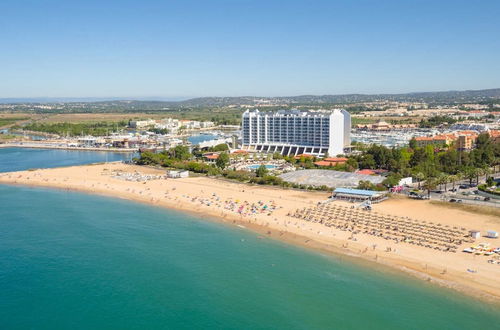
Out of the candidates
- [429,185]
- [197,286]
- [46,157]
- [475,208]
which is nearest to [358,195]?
[429,185]

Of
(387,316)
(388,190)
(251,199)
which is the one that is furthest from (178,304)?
(388,190)

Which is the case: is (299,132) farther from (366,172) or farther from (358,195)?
(358,195)

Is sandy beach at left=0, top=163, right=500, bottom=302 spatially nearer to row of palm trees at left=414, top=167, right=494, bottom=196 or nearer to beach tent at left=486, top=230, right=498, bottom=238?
beach tent at left=486, top=230, right=498, bottom=238

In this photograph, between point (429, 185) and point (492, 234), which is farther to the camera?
point (429, 185)

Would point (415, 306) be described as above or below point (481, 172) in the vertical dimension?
below

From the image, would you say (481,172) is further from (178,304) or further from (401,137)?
(401,137)
